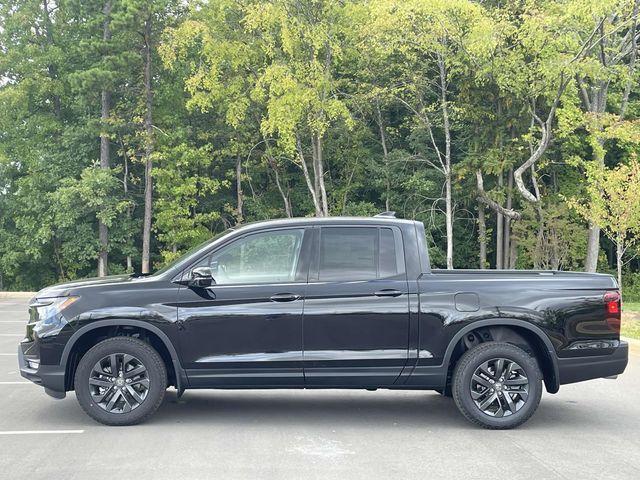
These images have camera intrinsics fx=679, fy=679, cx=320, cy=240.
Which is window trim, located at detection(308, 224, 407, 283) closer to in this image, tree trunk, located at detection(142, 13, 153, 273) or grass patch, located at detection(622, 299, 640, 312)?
grass patch, located at detection(622, 299, 640, 312)

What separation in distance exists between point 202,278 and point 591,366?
3831 millimetres

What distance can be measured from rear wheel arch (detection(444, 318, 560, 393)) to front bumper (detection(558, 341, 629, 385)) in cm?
9

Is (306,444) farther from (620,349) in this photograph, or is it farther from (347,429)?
(620,349)

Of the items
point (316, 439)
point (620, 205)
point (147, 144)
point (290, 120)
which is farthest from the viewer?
point (147, 144)

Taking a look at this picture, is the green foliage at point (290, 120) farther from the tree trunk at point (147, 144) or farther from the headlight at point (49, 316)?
the headlight at point (49, 316)

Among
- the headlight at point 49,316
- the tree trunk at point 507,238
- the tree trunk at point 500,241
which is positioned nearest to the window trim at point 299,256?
the headlight at point 49,316

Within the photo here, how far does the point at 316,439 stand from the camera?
6.08 m

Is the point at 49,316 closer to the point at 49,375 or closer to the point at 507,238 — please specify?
the point at 49,375

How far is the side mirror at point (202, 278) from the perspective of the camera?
638 centimetres

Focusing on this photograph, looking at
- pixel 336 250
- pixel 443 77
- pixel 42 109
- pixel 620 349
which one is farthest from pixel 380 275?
pixel 42 109

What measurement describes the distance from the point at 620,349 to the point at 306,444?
10.5 ft

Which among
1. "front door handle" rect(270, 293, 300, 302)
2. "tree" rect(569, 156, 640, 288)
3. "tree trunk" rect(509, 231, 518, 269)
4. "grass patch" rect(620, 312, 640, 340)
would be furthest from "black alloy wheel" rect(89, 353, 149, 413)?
"tree trunk" rect(509, 231, 518, 269)

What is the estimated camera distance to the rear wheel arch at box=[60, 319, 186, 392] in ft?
21.0

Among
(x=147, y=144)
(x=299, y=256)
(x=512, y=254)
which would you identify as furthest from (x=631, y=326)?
(x=147, y=144)
